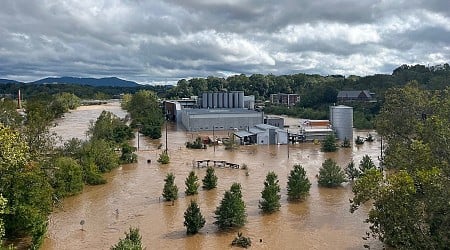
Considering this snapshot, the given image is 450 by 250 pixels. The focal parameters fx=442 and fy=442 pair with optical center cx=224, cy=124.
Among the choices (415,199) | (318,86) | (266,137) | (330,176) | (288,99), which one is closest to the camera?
(415,199)

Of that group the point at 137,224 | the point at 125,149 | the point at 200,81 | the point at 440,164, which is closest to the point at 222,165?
Answer: the point at 125,149

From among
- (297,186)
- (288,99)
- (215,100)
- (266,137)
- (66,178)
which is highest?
(288,99)

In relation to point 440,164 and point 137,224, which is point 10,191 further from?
point 440,164

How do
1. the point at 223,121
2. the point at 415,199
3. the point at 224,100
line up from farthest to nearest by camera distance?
the point at 224,100 < the point at 223,121 < the point at 415,199

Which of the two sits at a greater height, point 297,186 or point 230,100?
point 230,100

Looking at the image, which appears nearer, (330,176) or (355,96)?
A: (330,176)

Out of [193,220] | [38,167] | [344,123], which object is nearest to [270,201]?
[193,220]

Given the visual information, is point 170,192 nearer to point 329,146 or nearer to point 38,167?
point 38,167

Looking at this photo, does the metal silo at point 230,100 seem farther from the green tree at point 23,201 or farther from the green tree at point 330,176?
the green tree at point 23,201
